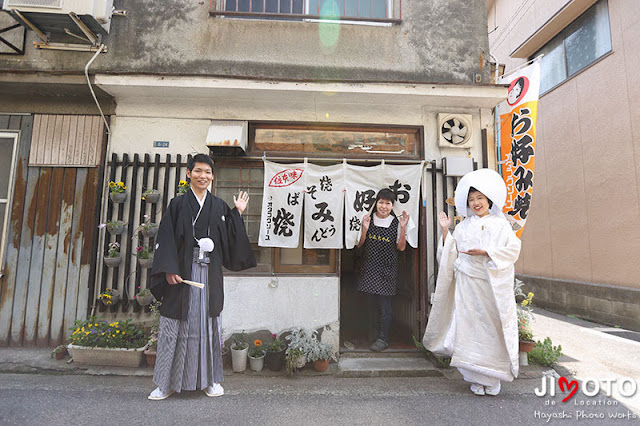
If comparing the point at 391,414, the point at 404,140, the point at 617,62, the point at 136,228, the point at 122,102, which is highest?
the point at 617,62

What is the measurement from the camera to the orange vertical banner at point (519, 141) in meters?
5.20

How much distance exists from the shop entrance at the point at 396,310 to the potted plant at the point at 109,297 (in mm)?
3741

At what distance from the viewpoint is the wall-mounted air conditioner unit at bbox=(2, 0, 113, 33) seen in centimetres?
499

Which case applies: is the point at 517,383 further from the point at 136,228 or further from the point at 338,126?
the point at 136,228

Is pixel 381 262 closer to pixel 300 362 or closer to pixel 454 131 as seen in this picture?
pixel 300 362

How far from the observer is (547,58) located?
36.3 ft

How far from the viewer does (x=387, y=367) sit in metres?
4.86

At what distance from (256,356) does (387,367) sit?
1918mm

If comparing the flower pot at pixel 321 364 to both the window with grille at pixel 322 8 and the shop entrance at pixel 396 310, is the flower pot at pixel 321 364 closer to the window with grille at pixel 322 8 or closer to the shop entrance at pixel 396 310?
the shop entrance at pixel 396 310

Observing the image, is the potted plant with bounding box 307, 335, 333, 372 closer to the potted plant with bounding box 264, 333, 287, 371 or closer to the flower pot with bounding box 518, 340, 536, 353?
the potted plant with bounding box 264, 333, 287, 371

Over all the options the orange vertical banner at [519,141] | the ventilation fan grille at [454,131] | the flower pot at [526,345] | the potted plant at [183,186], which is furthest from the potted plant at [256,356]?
the ventilation fan grille at [454,131]

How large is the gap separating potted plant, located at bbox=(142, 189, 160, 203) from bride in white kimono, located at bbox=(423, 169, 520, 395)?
14.6ft

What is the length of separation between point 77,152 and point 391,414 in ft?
20.3

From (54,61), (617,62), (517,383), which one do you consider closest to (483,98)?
(517,383)
